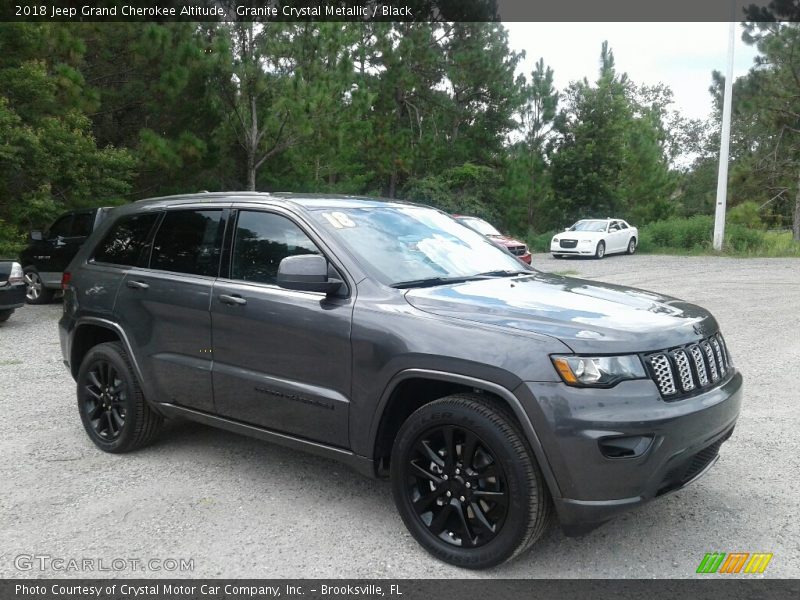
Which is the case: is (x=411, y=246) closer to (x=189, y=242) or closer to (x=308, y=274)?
(x=308, y=274)

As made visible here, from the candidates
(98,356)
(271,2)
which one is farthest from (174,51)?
(98,356)

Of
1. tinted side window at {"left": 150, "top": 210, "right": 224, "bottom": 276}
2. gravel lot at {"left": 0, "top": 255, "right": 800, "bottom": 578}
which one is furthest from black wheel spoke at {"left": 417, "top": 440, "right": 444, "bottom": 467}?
tinted side window at {"left": 150, "top": 210, "right": 224, "bottom": 276}

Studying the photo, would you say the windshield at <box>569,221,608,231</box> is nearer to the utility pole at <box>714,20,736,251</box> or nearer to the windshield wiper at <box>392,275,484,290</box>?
the utility pole at <box>714,20,736,251</box>

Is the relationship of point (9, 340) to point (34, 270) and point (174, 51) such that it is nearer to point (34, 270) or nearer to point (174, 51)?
point (34, 270)

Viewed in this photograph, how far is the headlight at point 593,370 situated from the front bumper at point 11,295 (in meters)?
10.3

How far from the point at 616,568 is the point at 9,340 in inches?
370

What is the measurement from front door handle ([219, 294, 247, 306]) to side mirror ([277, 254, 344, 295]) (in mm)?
478

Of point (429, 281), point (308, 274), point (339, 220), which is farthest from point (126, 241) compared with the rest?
point (429, 281)

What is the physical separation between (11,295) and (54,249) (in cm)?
264

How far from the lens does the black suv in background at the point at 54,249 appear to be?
43.2 ft

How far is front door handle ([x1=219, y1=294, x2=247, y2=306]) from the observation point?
13.5 feet

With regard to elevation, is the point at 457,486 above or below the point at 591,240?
below

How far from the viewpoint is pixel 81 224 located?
13.3 meters

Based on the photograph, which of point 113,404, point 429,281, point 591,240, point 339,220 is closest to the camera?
point 429,281
